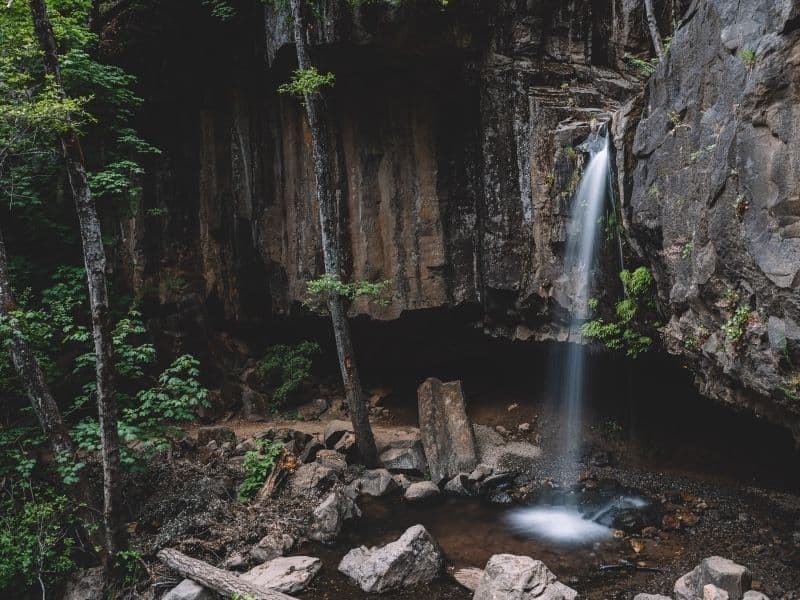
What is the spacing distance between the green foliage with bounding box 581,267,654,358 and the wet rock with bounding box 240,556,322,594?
7.04 metres

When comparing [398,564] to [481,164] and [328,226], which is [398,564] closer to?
[328,226]

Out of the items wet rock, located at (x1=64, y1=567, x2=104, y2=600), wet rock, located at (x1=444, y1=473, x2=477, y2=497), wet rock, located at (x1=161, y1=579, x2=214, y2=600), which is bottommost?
wet rock, located at (x1=444, y1=473, x2=477, y2=497)

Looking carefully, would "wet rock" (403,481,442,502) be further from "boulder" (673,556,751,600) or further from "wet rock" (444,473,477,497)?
"boulder" (673,556,751,600)

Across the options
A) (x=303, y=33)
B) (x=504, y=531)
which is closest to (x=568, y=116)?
(x=303, y=33)

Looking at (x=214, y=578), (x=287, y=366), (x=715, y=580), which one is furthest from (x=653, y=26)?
(x=214, y=578)

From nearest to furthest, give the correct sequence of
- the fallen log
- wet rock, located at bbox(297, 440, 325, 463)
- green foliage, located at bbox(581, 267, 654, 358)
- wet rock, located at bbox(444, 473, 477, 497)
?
the fallen log < green foliage, located at bbox(581, 267, 654, 358) < wet rock, located at bbox(444, 473, 477, 497) < wet rock, located at bbox(297, 440, 325, 463)

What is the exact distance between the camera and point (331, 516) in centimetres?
927

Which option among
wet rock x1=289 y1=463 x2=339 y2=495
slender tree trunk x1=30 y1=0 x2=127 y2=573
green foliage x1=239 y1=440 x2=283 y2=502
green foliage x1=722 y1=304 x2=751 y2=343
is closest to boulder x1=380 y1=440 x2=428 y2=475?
wet rock x1=289 y1=463 x2=339 y2=495

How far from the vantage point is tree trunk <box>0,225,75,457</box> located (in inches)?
311

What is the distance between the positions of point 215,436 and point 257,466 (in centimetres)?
271

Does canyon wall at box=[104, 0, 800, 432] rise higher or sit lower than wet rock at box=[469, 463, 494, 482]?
higher

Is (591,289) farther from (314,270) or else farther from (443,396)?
(314,270)

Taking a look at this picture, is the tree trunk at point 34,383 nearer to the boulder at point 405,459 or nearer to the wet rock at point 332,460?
the wet rock at point 332,460

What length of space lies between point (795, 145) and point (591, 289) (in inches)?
225
